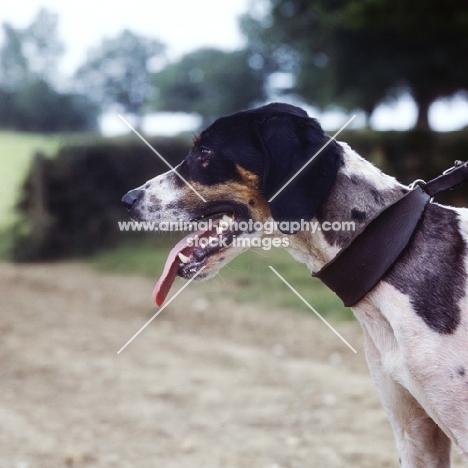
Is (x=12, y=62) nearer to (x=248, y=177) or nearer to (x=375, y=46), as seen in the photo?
(x=375, y=46)

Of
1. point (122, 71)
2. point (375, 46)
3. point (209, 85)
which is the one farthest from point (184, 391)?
point (209, 85)

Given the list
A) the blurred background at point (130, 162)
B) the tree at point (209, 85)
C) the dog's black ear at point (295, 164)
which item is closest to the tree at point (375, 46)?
the blurred background at point (130, 162)

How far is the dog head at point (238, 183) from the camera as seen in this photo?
2619 millimetres

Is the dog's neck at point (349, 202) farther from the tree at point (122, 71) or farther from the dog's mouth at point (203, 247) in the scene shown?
the tree at point (122, 71)

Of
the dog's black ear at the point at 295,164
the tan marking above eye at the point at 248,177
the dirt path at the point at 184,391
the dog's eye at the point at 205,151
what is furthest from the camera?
the dirt path at the point at 184,391

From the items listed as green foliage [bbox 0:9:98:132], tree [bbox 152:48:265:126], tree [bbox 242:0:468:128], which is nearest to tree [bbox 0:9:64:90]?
green foliage [bbox 0:9:98:132]

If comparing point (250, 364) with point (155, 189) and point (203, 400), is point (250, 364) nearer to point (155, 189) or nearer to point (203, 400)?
point (203, 400)

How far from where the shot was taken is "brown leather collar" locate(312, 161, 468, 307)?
248cm

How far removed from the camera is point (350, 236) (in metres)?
2.60

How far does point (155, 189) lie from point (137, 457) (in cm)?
189

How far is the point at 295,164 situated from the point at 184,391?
3238mm

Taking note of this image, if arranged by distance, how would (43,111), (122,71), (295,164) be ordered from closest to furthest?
1. (295,164)
2. (43,111)
3. (122,71)

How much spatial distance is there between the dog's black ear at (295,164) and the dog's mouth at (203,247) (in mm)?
257

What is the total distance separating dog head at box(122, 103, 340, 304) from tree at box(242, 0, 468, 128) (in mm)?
12362
